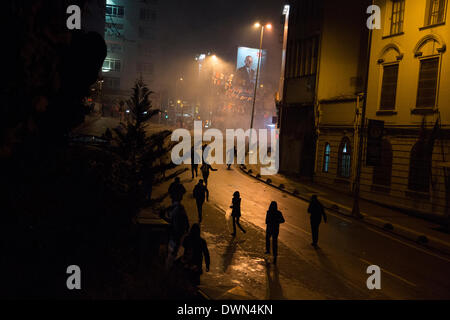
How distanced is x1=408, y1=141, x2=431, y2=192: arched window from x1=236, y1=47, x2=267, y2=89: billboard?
3269 inches

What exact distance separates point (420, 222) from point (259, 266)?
12.0 metres

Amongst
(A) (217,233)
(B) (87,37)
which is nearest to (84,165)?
(B) (87,37)

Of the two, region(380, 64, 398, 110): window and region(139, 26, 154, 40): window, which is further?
region(139, 26, 154, 40): window

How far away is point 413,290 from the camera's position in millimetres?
9391

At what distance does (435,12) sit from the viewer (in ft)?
65.7

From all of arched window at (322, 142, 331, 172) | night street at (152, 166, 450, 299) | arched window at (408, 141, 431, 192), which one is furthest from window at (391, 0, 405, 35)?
night street at (152, 166, 450, 299)

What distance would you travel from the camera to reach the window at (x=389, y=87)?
74.2 feet

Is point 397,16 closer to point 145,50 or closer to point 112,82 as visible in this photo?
point 112,82

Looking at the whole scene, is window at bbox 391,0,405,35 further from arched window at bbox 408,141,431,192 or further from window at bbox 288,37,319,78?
window at bbox 288,37,319,78

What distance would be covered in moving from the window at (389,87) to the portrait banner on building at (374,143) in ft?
14.7

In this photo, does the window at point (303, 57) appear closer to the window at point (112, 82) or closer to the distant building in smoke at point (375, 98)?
the distant building in smoke at point (375, 98)

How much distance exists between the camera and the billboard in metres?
104

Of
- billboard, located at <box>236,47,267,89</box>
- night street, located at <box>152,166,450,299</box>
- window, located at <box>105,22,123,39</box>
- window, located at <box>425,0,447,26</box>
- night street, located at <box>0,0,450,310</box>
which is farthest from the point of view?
billboard, located at <box>236,47,267,89</box>

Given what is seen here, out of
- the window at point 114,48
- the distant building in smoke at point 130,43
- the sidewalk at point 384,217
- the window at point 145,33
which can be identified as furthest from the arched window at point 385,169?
the window at point 145,33
